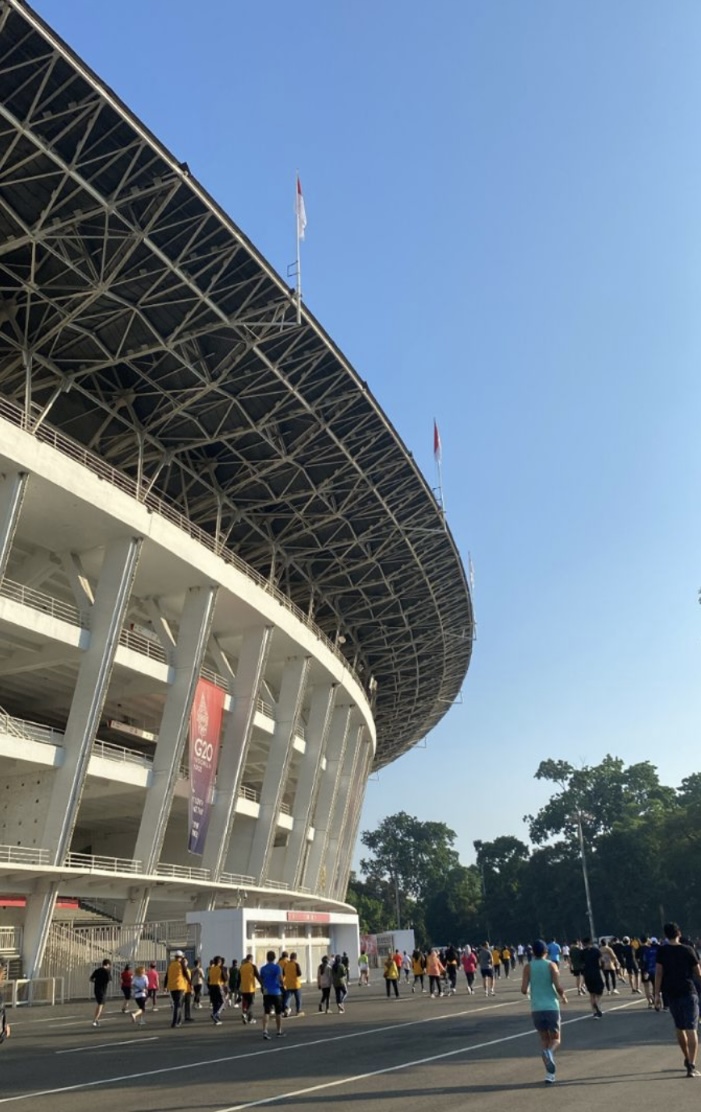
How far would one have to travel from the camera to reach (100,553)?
32.9 m

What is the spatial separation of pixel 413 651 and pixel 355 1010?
35097 millimetres

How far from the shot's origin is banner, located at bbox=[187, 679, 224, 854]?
33.4 meters

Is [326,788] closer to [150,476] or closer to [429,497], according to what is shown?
[429,497]

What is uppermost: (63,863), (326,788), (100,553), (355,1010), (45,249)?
(45,249)

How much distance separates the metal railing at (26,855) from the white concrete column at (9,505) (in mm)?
8394

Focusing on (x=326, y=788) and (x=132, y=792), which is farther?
(x=326, y=788)

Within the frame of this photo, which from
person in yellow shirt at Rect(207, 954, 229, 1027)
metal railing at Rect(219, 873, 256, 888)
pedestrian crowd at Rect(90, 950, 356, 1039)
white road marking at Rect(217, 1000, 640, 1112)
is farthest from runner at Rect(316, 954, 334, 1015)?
metal railing at Rect(219, 873, 256, 888)

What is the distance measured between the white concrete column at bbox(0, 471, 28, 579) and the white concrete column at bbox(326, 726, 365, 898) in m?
31.0

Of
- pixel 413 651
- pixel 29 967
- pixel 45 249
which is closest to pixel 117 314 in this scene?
pixel 45 249

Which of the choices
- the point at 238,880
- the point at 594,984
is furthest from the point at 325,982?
the point at 238,880

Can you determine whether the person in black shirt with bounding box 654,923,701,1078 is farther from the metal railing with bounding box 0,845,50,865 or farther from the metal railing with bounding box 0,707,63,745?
the metal railing with bounding box 0,845,50,865

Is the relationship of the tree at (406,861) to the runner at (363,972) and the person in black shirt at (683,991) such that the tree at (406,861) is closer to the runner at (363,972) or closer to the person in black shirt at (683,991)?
the runner at (363,972)

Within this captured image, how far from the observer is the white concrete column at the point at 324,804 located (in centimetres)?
5119

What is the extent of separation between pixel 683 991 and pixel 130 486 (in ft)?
84.2
